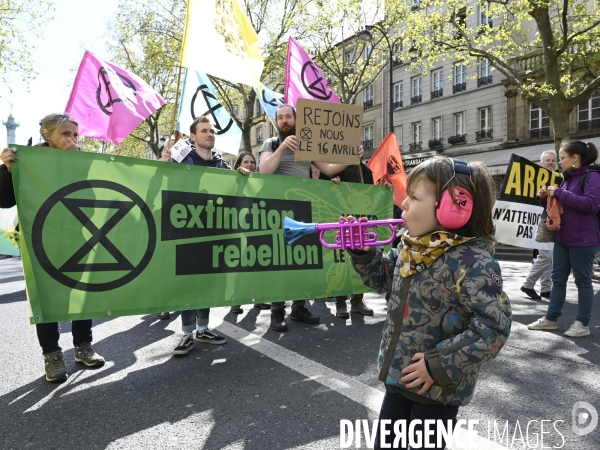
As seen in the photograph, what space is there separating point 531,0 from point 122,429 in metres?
16.3

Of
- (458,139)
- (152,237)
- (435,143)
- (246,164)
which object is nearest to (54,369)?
(152,237)

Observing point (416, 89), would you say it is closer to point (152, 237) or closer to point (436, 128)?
point (436, 128)

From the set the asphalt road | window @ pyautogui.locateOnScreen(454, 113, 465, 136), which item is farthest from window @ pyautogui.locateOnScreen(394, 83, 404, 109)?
the asphalt road

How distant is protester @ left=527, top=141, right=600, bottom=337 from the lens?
457 centimetres

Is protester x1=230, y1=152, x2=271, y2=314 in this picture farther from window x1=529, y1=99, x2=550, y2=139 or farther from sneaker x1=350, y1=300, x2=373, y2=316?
window x1=529, y1=99, x2=550, y2=139

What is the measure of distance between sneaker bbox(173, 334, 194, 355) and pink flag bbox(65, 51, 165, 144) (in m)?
2.70

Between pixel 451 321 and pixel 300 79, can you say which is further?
pixel 300 79

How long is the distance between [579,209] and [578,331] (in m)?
1.16

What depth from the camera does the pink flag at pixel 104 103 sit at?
19.2ft

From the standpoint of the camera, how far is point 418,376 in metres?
1.76

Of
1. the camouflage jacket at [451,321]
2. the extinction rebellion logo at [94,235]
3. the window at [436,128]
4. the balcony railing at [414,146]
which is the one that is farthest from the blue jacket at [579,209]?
the balcony railing at [414,146]

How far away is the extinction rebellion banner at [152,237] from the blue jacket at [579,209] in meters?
2.28

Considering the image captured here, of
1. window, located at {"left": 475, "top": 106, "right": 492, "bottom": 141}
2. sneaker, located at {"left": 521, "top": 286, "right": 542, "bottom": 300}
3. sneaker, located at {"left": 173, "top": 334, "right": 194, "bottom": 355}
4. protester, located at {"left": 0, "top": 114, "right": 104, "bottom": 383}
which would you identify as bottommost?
sneaker, located at {"left": 521, "top": 286, "right": 542, "bottom": 300}

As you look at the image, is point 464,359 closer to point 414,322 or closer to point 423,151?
point 414,322
